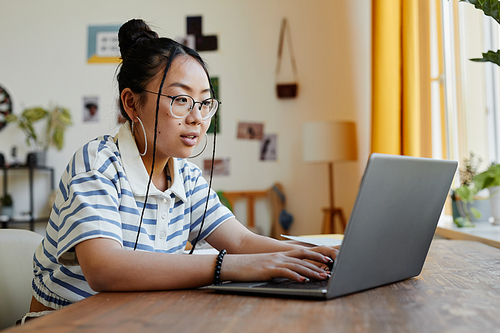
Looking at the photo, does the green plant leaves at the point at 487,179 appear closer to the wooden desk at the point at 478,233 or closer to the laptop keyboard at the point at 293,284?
the wooden desk at the point at 478,233

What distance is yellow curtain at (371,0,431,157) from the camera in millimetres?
2348

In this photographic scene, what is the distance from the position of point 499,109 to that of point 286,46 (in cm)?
192

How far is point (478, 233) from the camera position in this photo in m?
1.43

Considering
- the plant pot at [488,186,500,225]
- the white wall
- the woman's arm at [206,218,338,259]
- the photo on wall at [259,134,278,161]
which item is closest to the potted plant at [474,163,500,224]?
the plant pot at [488,186,500,225]

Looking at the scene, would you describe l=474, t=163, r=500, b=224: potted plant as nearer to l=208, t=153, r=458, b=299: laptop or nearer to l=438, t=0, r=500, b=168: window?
l=438, t=0, r=500, b=168: window

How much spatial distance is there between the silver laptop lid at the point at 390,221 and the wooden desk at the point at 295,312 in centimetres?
3

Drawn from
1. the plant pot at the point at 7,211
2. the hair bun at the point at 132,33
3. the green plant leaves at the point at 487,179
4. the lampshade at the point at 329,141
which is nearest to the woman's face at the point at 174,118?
the hair bun at the point at 132,33

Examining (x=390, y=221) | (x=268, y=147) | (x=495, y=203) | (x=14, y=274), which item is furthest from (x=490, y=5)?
(x=268, y=147)

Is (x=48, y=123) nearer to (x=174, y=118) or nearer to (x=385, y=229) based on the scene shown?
(x=174, y=118)

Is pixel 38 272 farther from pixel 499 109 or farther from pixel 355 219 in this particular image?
pixel 499 109

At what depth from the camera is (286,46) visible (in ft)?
12.1

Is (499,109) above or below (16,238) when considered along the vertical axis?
above

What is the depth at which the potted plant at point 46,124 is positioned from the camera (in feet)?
12.0

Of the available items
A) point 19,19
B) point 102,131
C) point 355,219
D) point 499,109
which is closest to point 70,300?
point 355,219
